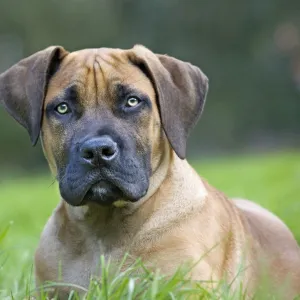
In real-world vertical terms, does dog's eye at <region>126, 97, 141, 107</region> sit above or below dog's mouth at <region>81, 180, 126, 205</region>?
above

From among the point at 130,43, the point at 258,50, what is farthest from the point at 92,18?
the point at 258,50

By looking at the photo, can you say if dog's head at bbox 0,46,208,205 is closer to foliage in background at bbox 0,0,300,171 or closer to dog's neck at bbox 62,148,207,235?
dog's neck at bbox 62,148,207,235

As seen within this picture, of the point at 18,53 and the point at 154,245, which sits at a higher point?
the point at 154,245

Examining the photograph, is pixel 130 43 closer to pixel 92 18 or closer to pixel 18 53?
pixel 92 18

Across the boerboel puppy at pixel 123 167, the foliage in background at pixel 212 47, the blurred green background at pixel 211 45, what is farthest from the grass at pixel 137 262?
the foliage in background at pixel 212 47

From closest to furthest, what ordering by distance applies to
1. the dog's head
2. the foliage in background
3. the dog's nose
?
the dog's nose, the dog's head, the foliage in background

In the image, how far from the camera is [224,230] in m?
5.11

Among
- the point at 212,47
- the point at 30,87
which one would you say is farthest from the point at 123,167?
the point at 212,47

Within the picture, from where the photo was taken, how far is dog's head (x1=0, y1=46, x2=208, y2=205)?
15.4ft

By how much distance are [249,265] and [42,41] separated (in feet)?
92.5

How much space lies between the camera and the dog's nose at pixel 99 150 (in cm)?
460

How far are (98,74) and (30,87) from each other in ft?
1.43

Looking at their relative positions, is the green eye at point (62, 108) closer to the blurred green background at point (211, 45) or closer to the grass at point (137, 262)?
the grass at point (137, 262)

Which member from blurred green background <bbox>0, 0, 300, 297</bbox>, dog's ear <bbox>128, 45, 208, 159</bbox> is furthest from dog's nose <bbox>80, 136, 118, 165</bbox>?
blurred green background <bbox>0, 0, 300, 297</bbox>
